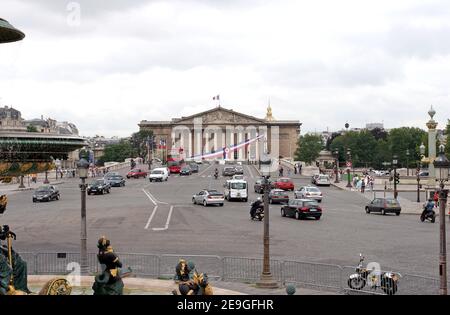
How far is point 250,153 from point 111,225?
140 m

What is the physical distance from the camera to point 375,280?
1527 centimetres

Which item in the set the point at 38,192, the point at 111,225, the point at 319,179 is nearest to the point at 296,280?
the point at 111,225

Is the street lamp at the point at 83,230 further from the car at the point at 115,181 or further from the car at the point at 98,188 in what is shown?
the car at the point at 115,181

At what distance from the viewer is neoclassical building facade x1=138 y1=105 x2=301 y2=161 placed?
586 feet

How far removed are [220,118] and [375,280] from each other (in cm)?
16642

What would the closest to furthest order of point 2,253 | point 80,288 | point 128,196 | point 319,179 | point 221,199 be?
point 2,253, point 80,288, point 221,199, point 128,196, point 319,179

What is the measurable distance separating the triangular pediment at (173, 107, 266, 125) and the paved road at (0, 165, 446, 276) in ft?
446

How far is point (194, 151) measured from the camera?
179750 mm

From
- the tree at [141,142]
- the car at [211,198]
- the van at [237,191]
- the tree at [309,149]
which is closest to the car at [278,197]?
the van at [237,191]

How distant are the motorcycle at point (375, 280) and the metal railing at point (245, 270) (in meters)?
0.15

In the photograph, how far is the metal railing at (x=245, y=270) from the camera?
15688 mm

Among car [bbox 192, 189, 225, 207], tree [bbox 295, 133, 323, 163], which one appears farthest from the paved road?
tree [bbox 295, 133, 323, 163]

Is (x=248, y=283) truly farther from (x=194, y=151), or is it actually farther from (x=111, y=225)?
(x=194, y=151)

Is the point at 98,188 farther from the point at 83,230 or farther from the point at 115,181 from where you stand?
the point at 83,230
